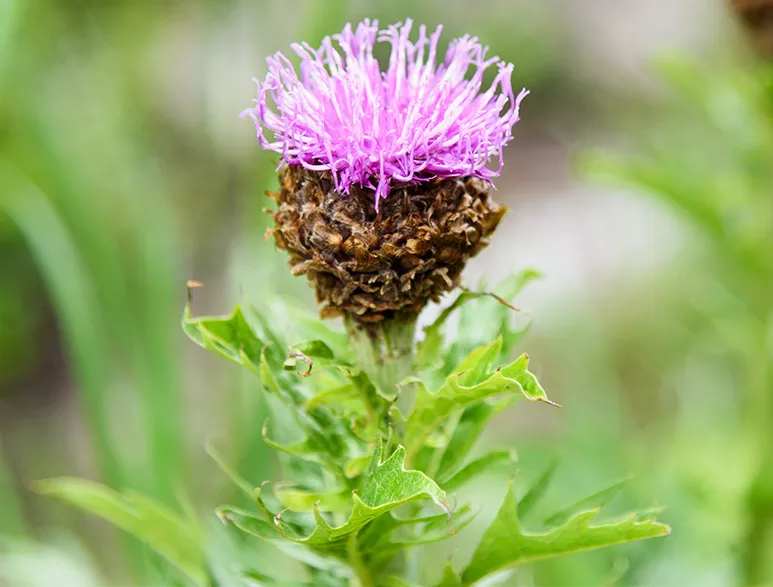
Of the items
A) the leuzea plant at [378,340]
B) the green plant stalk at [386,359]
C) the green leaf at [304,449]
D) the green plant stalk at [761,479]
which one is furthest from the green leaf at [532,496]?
the green plant stalk at [761,479]

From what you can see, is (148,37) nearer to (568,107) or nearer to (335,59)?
(568,107)

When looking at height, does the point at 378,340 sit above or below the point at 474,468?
above

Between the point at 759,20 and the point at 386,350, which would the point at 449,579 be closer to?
the point at 386,350

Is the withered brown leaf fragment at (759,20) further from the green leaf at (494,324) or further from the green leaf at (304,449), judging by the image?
the green leaf at (304,449)

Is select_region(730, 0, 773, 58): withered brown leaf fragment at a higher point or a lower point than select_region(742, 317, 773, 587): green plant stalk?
higher

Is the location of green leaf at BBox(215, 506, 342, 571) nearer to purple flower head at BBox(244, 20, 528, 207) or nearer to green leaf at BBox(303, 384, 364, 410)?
green leaf at BBox(303, 384, 364, 410)

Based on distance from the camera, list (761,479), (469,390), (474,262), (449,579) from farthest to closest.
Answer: (474,262) < (761,479) < (449,579) < (469,390)

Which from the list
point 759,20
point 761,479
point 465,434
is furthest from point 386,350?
point 759,20

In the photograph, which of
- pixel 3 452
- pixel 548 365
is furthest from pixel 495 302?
pixel 3 452

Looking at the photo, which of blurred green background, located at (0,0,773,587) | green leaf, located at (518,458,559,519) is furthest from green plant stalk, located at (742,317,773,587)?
green leaf, located at (518,458,559,519)
